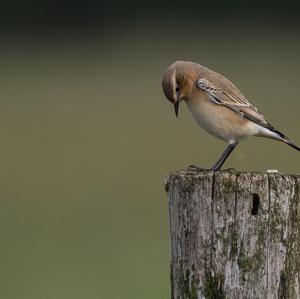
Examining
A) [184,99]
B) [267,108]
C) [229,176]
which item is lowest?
[229,176]

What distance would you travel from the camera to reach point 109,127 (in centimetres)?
2342

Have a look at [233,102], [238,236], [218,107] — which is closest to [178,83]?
[218,107]

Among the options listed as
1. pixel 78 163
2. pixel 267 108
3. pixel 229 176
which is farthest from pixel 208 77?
pixel 267 108

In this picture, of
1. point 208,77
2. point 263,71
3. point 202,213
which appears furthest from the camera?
point 263,71

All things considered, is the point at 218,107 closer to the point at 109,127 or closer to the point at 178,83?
the point at 178,83

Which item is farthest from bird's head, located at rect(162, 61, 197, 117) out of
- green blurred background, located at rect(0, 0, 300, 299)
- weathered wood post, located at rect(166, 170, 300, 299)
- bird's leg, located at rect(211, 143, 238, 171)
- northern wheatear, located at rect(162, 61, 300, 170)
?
green blurred background, located at rect(0, 0, 300, 299)

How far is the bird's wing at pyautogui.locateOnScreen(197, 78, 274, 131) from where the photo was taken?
28.2 feet

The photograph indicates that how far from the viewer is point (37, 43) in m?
35.0

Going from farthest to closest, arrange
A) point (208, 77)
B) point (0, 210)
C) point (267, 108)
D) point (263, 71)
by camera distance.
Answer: point (263, 71), point (267, 108), point (0, 210), point (208, 77)

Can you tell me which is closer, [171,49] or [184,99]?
[184,99]

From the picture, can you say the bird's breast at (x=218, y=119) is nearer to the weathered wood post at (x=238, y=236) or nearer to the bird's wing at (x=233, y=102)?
the bird's wing at (x=233, y=102)

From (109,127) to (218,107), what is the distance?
14870 mm

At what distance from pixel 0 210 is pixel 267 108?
29.5ft

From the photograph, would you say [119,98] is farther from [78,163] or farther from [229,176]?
[229,176]
